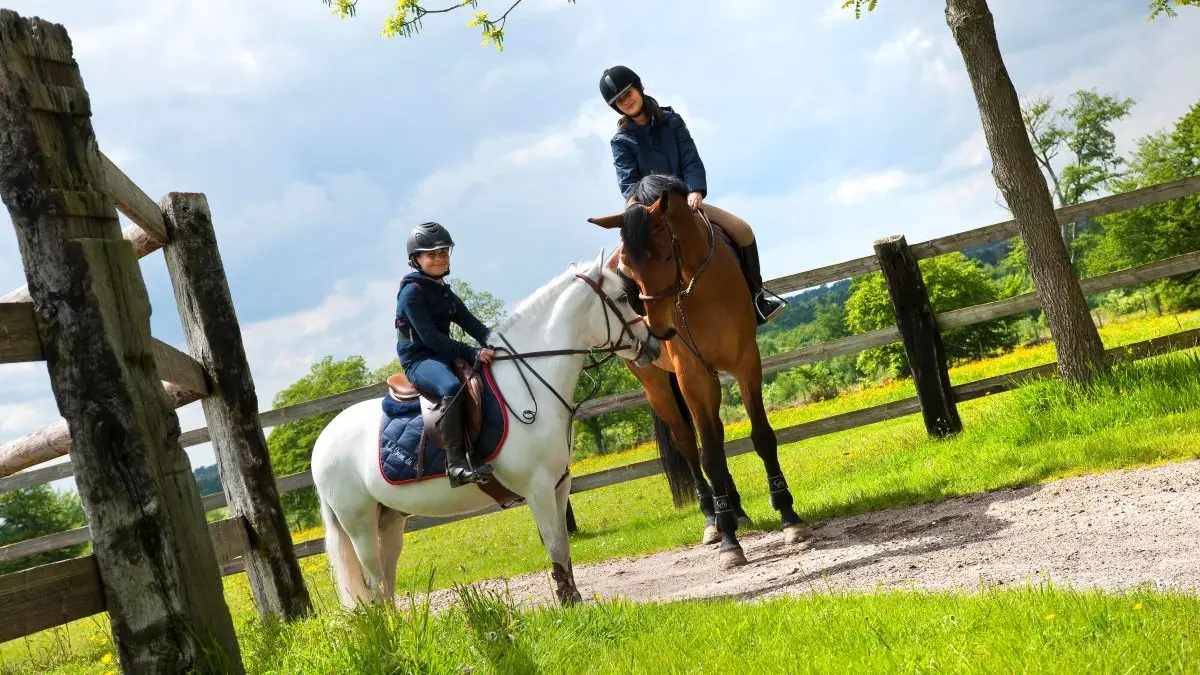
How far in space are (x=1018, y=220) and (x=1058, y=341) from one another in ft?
3.93

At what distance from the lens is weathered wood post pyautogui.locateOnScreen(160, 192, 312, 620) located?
5.25 metres

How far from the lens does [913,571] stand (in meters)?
5.02

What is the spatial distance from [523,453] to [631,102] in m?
3.35

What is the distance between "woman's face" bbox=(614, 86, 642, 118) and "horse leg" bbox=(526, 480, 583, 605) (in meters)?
3.43

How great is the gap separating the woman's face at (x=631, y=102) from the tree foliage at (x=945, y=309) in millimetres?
41094

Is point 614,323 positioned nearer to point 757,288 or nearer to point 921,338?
point 757,288

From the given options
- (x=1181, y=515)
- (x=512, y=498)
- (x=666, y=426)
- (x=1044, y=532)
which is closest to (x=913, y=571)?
(x=1044, y=532)

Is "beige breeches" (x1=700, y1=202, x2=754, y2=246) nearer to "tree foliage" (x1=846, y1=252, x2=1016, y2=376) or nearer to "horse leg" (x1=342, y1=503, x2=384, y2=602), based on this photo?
"horse leg" (x1=342, y1=503, x2=384, y2=602)

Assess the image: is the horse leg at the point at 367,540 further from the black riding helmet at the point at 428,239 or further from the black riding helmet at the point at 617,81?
the black riding helmet at the point at 617,81

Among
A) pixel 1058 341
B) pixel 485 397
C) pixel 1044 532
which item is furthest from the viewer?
pixel 1058 341

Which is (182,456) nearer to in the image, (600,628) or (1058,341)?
(600,628)

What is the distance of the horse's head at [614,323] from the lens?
5.98 metres

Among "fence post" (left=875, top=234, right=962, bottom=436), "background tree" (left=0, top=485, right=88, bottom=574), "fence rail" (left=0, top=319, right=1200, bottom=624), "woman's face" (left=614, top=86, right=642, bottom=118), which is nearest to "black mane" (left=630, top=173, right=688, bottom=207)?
"woman's face" (left=614, top=86, right=642, bottom=118)

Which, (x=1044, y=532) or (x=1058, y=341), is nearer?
(x=1044, y=532)
